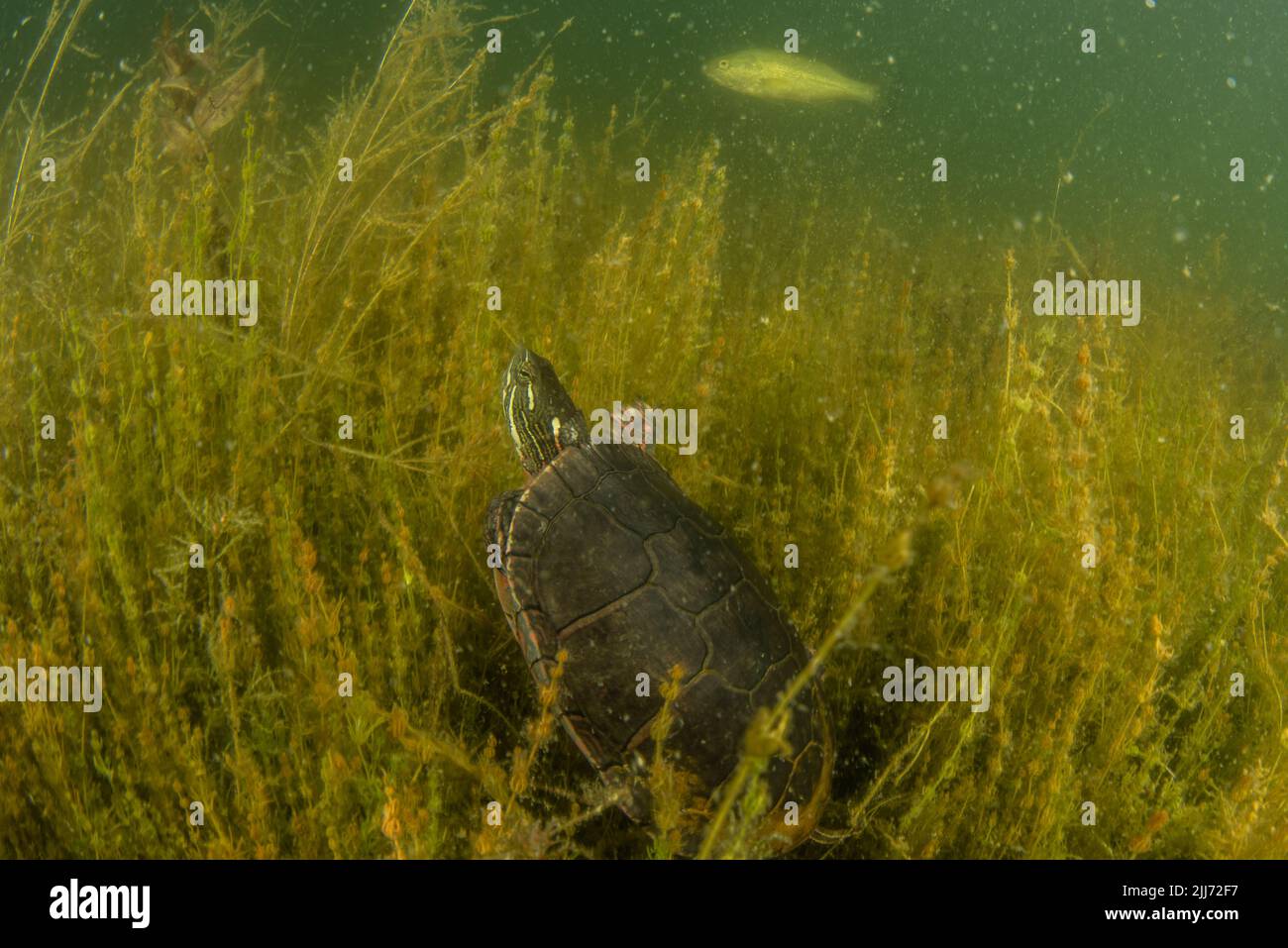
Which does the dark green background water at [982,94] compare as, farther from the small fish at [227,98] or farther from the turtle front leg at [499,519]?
the turtle front leg at [499,519]

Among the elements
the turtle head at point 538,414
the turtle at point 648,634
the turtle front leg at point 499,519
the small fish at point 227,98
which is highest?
the small fish at point 227,98

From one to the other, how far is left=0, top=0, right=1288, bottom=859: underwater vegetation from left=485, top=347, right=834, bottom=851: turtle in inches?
5.1

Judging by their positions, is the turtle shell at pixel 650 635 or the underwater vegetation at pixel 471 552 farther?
the turtle shell at pixel 650 635

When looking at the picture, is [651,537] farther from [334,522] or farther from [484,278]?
[484,278]

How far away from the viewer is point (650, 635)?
6.68 feet

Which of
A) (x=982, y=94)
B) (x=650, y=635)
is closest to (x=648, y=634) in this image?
(x=650, y=635)

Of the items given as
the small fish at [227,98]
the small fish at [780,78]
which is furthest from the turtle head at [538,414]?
the small fish at [780,78]

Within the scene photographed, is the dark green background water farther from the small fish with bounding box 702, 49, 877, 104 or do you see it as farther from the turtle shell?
the turtle shell

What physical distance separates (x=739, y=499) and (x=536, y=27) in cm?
2159

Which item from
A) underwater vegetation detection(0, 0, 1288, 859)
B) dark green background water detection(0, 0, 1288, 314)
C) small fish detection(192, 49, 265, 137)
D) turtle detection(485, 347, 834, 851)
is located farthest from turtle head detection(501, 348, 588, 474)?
dark green background water detection(0, 0, 1288, 314)

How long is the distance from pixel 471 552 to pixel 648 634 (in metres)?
0.63

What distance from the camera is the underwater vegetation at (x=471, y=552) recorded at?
69.7 inches

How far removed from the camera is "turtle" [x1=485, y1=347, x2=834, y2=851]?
1.95 meters
